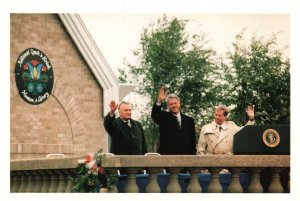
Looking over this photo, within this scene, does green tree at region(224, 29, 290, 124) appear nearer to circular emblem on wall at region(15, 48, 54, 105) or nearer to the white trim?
the white trim

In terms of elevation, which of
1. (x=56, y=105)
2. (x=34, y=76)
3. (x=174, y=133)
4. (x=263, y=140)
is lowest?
(x=263, y=140)

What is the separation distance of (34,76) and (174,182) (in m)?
8.49

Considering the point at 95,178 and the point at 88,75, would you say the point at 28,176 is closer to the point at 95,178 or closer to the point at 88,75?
the point at 95,178

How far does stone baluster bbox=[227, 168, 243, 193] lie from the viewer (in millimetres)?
9570

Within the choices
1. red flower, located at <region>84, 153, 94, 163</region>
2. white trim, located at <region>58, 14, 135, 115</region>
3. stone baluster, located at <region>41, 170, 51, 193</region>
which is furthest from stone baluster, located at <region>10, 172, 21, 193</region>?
white trim, located at <region>58, 14, 135, 115</region>

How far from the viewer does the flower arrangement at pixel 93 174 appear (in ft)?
31.0

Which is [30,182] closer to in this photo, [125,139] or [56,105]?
[125,139]

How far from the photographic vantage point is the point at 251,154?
1002 cm

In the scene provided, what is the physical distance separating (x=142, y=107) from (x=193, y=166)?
23752mm

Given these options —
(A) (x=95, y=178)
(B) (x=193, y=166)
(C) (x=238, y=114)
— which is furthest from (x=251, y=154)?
(C) (x=238, y=114)

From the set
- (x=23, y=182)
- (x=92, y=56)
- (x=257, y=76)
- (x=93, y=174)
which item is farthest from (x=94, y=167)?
(x=257, y=76)

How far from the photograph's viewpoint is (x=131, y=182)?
9500 millimetres

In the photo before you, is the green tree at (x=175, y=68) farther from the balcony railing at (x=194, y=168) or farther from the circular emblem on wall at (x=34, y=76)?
the balcony railing at (x=194, y=168)

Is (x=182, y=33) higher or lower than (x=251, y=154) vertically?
higher
